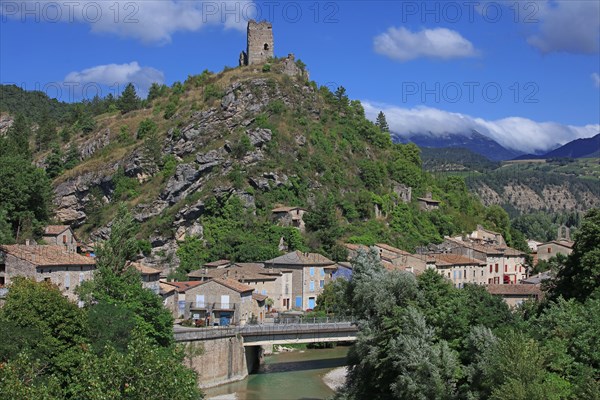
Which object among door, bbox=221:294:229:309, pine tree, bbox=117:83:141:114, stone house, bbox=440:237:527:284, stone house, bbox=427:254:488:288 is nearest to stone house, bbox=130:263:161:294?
door, bbox=221:294:229:309

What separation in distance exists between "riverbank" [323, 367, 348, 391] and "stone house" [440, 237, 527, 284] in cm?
3698

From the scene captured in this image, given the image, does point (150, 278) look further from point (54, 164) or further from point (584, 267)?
point (54, 164)

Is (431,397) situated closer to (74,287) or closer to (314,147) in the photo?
(74,287)

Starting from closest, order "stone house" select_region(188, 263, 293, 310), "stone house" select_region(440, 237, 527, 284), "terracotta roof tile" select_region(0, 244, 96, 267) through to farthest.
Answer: "terracotta roof tile" select_region(0, 244, 96, 267) < "stone house" select_region(188, 263, 293, 310) < "stone house" select_region(440, 237, 527, 284)

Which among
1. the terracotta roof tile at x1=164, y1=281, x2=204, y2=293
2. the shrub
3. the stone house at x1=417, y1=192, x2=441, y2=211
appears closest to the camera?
the terracotta roof tile at x1=164, y1=281, x2=204, y2=293

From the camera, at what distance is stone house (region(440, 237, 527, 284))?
3595 inches

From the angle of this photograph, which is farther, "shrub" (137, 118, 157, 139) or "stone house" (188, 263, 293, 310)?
"shrub" (137, 118, 157, 139)

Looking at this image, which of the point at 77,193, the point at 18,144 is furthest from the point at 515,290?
Answer: the point at 77,193

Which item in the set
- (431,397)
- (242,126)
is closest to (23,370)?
(431,397)

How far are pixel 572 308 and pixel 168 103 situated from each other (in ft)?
284

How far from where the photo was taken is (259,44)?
11550 centimetres

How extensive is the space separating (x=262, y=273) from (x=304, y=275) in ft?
13.2

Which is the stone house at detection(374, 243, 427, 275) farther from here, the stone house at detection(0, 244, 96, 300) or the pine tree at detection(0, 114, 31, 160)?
the pine tree at detection(0, 114, 31, 160)

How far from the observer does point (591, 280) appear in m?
40.4
